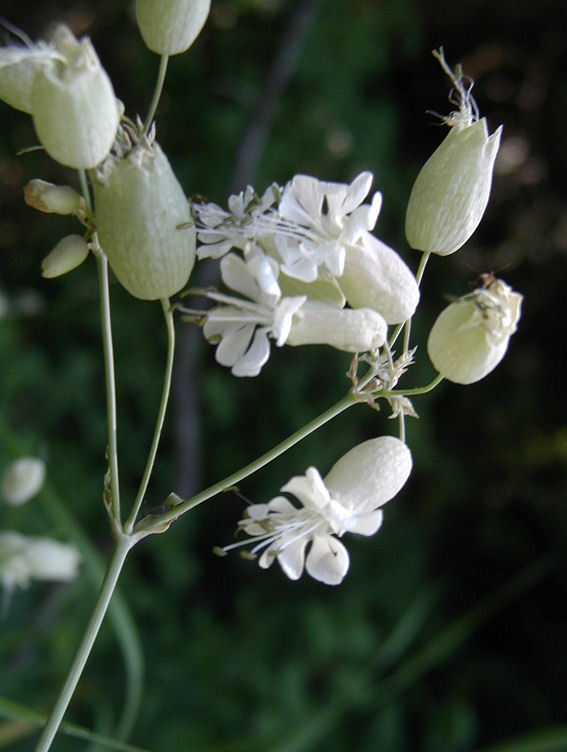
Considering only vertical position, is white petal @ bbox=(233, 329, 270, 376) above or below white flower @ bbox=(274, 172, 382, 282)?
below

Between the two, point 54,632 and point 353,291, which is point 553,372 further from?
point 353,291

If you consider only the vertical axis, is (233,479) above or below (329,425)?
below

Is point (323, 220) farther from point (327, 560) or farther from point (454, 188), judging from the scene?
point (327, 560)

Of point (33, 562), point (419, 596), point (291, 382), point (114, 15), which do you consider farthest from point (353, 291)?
point (114, 15)

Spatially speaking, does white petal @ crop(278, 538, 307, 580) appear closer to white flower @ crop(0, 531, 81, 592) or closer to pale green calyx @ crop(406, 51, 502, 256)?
pale green calyx @ crop(406, 51, 502, 256)

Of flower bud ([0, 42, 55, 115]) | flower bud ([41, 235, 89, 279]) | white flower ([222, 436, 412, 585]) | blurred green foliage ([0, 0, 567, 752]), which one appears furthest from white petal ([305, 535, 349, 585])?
blurred green foliage ([0, 0, 567, 752])

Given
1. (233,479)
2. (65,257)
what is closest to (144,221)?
(65,257)
